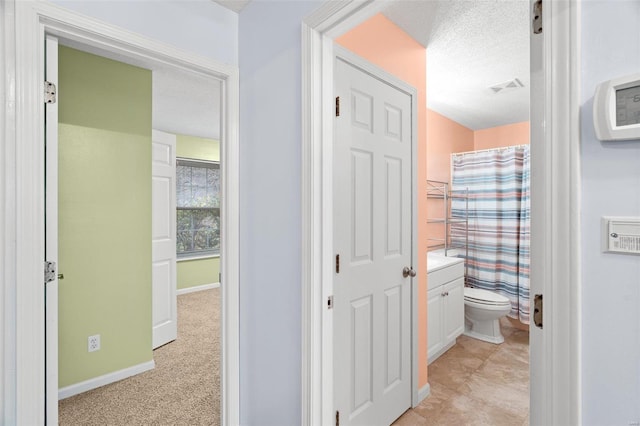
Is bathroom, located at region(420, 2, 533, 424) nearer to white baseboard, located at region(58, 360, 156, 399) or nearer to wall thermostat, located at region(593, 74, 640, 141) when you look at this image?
wall thermostat, located at region(593, 74, 640, 141)

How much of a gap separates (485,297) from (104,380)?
3.45 m

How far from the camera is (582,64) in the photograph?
692 millimetres

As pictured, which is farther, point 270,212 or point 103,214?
point 103,214

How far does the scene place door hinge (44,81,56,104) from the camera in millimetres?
1382

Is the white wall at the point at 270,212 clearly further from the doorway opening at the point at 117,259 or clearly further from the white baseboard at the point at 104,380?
Answer: the white baseboard at the point at 104,380

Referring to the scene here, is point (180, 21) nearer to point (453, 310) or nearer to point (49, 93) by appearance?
point (49, 93)


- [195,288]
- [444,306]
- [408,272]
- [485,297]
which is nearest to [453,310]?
[444,306]

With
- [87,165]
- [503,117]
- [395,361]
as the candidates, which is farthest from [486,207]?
[87,165]

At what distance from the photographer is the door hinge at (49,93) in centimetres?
138

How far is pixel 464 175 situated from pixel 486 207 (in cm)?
47

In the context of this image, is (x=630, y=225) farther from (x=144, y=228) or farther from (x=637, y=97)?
(x=144, y=228)

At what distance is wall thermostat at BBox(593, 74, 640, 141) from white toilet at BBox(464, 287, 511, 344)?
2846 millimetres

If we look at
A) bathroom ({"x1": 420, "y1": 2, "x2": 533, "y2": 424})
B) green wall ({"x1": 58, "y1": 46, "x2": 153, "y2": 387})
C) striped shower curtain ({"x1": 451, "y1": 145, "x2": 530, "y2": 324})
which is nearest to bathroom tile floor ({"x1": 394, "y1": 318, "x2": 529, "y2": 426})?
bathroom ({"x1": 420, "y1": 2, "x2": 533, "y2": 424})

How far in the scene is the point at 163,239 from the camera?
125 inches
